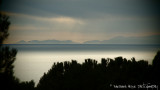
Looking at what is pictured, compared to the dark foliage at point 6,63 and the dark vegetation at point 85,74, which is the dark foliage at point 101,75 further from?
the dark foliage at point 6,63

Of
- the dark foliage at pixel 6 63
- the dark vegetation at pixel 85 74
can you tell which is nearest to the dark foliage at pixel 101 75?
the dark vegetation at pixel 85 74

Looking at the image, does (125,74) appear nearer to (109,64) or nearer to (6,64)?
(109,64)

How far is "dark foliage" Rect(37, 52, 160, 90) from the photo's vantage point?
304 inches

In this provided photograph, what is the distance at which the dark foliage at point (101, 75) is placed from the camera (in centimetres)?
773

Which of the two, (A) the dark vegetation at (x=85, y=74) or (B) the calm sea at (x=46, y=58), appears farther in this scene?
(B) the calm sea at (x=46, y=58)

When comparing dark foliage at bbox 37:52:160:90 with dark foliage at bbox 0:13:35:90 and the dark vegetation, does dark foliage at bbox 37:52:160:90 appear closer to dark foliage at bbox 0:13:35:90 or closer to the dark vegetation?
the dark vegetation

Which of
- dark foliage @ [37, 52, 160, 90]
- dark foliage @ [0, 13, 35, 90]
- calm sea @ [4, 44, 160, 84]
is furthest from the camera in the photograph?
calm sea @ [4, 44, 160, 84]

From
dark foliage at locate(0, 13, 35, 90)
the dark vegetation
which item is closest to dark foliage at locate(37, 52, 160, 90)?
the dark vegetation

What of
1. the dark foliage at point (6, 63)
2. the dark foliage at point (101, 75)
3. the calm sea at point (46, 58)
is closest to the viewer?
the dark foliage at point (6, 63)

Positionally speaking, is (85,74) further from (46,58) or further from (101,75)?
(46,58)

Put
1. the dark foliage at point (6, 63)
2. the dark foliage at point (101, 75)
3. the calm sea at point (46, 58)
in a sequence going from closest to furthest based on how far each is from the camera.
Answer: the dark foliage at point (6, 63)
the dark foliage at point (101, 75)
the calm sea at point (46, 58)

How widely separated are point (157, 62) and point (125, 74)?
1.92 metres

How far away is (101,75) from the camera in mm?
8500

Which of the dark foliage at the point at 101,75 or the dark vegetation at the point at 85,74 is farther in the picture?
the dark foliage at the point at 101,75
